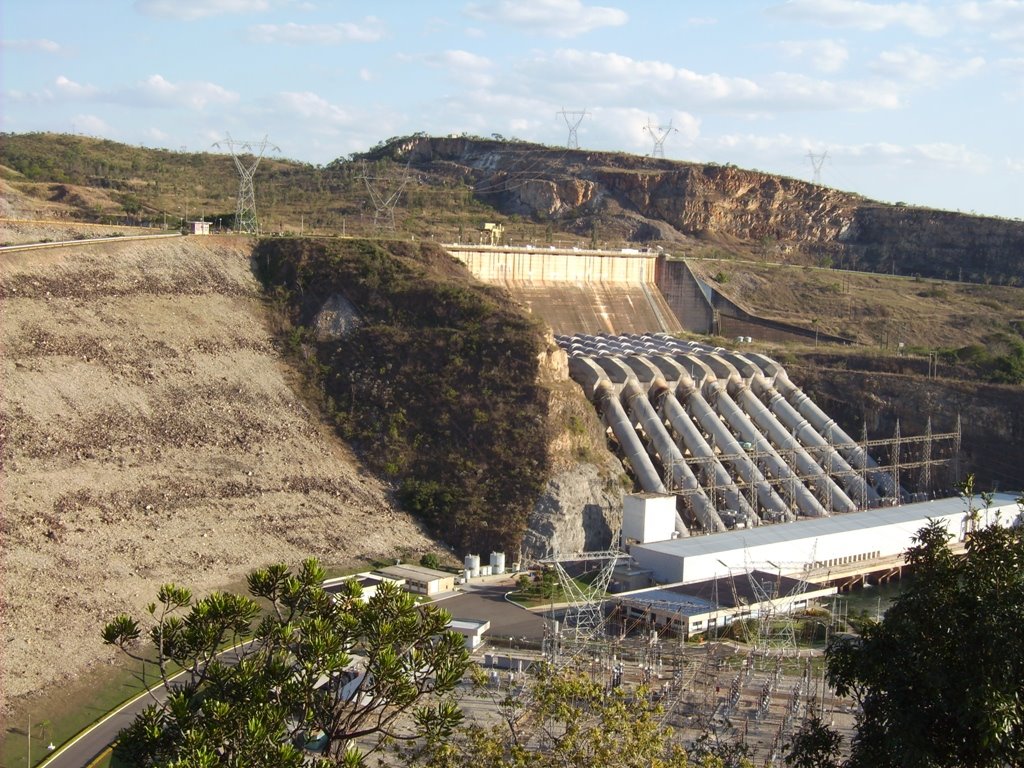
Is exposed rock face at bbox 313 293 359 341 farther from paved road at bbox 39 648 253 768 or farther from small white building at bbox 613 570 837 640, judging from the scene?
paved road at bbox 39 648 253 768

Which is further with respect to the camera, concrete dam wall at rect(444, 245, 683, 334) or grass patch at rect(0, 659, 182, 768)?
concrete dam wall at rect(444, 245, 683, 334)

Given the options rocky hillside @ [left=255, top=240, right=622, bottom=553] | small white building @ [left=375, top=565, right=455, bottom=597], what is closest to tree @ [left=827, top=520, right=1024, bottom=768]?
small white building @ [left=375, top=565, right=455, bottom=597]

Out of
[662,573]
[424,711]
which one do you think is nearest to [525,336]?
[662,573]

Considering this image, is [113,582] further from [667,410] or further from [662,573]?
[667,410]

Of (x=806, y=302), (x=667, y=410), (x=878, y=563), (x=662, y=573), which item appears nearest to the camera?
(x=662, y=573)

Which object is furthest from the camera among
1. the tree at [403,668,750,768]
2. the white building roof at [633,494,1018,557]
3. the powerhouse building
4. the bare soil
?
the bare soil
